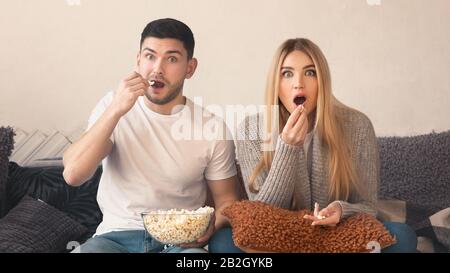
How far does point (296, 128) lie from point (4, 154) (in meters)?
0.75

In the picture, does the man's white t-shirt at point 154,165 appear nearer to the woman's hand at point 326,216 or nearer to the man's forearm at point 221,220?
the man's forearm at point 221,220

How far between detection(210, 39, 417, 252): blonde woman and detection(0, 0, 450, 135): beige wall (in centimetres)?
4

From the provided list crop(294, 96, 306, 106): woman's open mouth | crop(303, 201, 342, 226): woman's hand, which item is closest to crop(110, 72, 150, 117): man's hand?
crop(294, 96, 306, 106): woman's open mouth

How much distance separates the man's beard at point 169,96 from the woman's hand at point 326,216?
0.45m

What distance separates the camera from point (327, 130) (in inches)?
66.6

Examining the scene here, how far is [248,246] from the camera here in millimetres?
1587

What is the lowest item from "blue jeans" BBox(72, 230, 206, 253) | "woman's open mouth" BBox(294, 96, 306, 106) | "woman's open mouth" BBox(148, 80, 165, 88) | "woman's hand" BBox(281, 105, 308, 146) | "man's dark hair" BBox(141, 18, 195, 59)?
"blue jeans" BBox(72, 230, 206, 253)

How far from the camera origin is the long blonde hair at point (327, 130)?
1694 mm

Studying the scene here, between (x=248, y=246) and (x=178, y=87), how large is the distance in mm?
438

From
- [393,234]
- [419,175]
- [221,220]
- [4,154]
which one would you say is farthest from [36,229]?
[419,175]

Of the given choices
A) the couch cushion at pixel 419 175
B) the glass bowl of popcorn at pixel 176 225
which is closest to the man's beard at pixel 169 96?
the glass bowl of popcorn at pixel 176 225

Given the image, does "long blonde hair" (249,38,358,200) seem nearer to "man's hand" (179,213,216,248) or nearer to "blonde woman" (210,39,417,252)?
"blonde woman" (210,39,417,252)

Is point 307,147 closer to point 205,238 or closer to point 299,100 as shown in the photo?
point 299,100

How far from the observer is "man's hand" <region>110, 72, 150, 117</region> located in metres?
1.67
